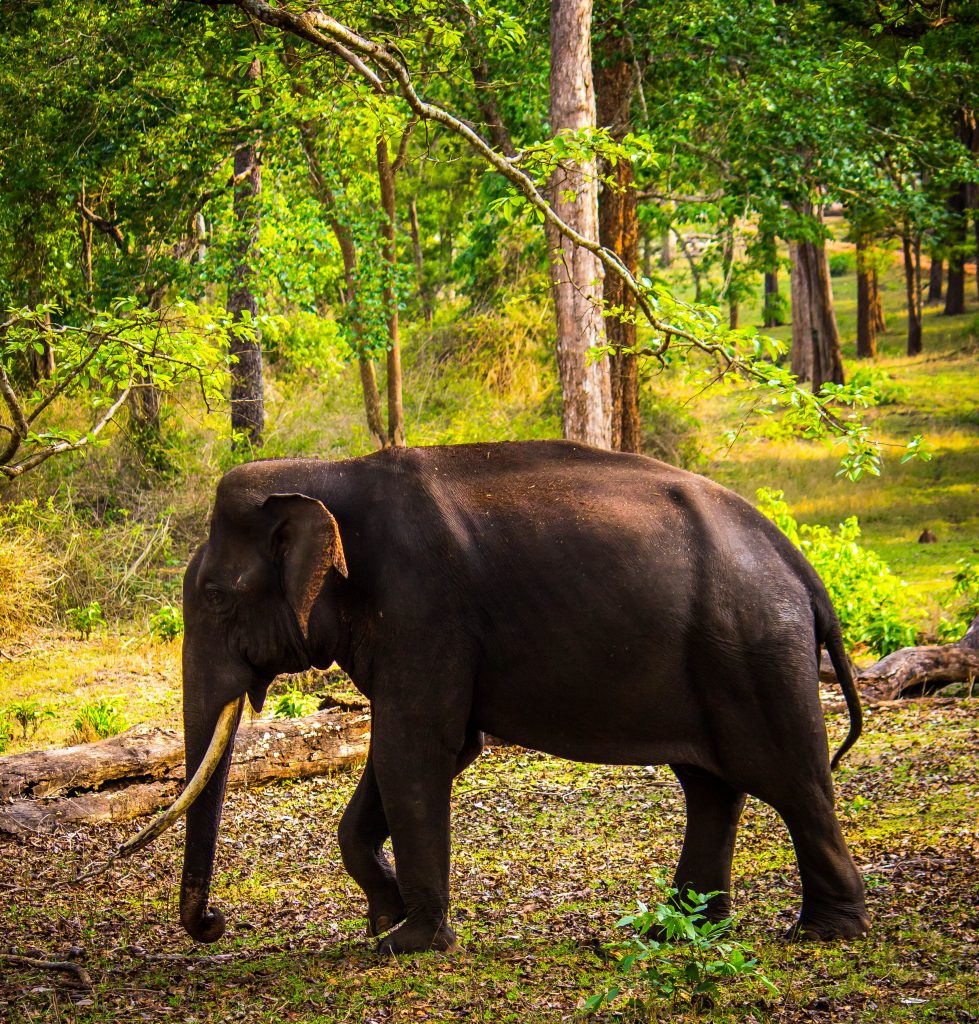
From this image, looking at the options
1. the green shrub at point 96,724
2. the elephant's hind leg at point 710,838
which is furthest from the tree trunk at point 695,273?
the elephant's hind leg at point 710,838

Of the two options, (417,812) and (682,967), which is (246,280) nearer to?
(417,812)

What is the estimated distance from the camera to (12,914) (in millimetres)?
6766

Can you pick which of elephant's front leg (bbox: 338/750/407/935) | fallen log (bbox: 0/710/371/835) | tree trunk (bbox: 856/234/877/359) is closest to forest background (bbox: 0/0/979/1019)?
fallen log (bbox: 0/710/371/835)

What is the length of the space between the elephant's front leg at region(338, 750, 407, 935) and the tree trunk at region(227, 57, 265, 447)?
9.74 m

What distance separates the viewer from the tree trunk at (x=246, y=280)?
1563 centimetres

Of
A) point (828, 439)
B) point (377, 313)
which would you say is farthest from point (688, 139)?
point (828, 439)

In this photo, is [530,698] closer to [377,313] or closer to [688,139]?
[377,313]

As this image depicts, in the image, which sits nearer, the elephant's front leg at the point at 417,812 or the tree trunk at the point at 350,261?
the elephant's front leg at the point at 417,812

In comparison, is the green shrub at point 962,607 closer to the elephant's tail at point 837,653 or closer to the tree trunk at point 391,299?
the elephant's tail at point 837,653

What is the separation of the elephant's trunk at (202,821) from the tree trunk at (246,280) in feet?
31.9

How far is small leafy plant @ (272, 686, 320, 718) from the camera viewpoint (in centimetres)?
1059

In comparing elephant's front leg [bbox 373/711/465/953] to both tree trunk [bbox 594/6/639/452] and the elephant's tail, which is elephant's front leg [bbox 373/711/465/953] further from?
tree trunk [bbox 594/6/639/452]

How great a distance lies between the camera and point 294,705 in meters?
10.6

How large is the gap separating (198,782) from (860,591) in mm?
8534
